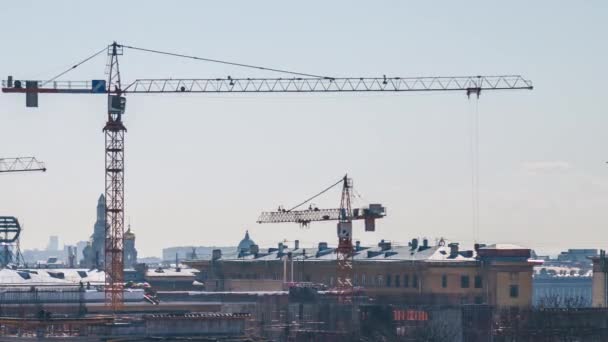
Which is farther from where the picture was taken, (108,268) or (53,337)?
(108,268)

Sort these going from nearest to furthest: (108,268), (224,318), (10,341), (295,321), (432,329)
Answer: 1. (10,341)
2. (224,318)
3. (432,329)
4. (295,321)
5. (108,268)

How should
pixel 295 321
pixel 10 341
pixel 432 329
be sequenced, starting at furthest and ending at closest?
1. pixel 295 321
2. pixel 432 329
3. pixel 10 341

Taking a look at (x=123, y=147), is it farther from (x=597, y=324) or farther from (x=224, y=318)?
(x=224, y=318)

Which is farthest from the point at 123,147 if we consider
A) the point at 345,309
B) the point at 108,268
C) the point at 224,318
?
the point at 224,318

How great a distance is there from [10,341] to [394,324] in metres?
61.1

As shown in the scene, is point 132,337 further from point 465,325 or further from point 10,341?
point 465,325

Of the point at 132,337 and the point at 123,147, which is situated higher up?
the point at 123,147

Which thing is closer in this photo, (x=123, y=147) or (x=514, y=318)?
(x=514, y=318)

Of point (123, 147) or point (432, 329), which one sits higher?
point (123, 147)

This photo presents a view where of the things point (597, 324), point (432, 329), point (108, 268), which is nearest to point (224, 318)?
point (432, 329)

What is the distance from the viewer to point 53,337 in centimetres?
12150

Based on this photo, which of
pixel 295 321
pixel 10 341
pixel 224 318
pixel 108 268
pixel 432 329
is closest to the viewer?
pixel 10 341

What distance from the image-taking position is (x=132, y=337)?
12381 centimetres

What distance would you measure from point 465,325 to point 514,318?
657 centimetres
